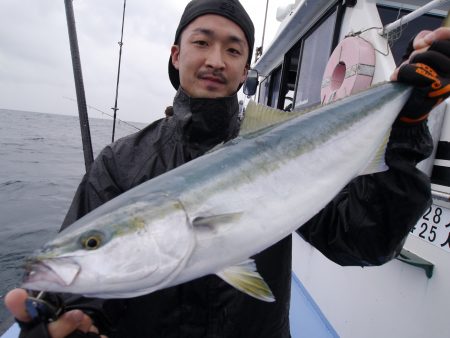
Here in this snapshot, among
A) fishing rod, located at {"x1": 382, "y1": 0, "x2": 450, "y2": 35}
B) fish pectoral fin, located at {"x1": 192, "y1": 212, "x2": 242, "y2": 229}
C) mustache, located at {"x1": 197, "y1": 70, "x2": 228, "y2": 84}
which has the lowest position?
fish pectoral fin, located at {"x1": 192, "y1": 212, "x2": 242, "y2": 229}

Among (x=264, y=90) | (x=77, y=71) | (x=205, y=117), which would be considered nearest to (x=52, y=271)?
(x=205, y=117)

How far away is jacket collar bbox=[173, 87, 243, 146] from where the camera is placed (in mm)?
2223

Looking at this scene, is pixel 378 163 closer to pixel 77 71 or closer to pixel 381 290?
pixel 381 290

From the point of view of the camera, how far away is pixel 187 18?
2.45m

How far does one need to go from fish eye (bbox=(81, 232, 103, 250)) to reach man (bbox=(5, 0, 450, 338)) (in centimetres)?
34

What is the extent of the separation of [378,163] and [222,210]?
0.94 meters

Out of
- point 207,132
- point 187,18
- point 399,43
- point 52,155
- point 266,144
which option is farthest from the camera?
point 52,155

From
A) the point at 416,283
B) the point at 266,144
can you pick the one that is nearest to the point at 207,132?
the point at 266,144

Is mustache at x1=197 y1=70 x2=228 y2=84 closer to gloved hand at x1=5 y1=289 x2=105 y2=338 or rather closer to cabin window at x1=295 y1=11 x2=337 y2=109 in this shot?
gloved hand at x1=5 y1=289 x2=105 y2=338

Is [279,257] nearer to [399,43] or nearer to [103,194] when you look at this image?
[103,194]

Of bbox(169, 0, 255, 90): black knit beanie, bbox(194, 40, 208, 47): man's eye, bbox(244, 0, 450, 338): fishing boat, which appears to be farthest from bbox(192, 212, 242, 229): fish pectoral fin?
bbox(244, 0, 450, 338): fishing boat

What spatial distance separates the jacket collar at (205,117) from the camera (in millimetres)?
2223

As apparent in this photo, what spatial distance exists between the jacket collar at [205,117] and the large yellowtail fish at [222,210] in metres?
0.45

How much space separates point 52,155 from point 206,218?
22.2 metres
